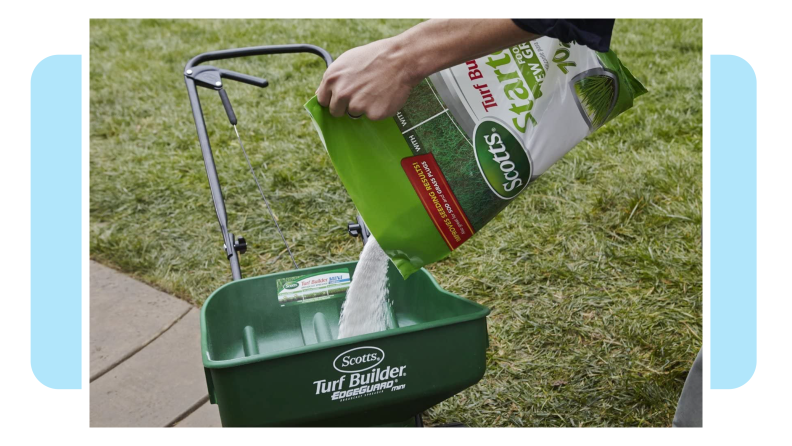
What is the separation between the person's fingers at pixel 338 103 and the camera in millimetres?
1000

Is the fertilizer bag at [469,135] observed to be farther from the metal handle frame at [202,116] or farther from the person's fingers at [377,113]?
the metal handle frame at [202,116]

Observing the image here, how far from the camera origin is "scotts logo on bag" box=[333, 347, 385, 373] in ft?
3.40

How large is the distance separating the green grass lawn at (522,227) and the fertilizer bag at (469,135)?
669 millimetres

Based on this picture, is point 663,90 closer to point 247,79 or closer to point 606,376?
point 606,376

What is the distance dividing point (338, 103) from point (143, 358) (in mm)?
1169

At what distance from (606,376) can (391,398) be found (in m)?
0.79

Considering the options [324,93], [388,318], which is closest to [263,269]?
[388,318]

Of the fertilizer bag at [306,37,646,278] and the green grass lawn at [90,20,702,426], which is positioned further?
the green grass lawn at [90,20,702,426]

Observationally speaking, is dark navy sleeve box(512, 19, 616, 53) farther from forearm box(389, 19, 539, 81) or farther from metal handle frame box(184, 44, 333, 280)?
metal handle frame box(184, 44, 333, 280)

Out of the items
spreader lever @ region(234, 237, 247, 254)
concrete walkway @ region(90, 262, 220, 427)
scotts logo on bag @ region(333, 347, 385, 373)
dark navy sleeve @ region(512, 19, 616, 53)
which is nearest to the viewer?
dark navy sleeve @ region(512, 19, 616, 53)

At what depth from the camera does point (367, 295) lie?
4.38ft

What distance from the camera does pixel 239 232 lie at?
A: 237cm

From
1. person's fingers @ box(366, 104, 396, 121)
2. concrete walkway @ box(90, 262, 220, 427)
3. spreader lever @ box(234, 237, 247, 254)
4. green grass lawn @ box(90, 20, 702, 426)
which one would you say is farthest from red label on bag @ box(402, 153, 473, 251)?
concrete walkway @ box(90, 262, 220, 427)

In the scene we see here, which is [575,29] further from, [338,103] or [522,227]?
[522,227]
